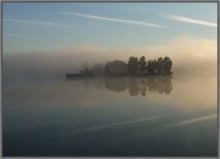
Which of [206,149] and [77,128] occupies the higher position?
[77,128]

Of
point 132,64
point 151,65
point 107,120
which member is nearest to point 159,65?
point 151,65

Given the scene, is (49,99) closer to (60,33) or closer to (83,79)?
(83,79)

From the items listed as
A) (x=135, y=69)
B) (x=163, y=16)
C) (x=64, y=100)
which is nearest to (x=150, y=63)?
(x=135, y=69)

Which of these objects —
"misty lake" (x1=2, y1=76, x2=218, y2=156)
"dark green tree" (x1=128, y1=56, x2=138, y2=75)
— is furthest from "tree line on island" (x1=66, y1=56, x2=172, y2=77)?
"misty lake" (x1=2, y1=76, x2=218, y2=156)

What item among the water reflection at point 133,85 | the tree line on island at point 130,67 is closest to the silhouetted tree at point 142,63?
the tree line on island at point 130,67

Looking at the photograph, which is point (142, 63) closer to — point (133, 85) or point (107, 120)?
point (133, 85)

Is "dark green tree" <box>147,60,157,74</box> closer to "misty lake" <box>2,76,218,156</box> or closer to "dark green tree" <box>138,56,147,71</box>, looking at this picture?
"dark green tree" <box>138,56,147,71</box>
